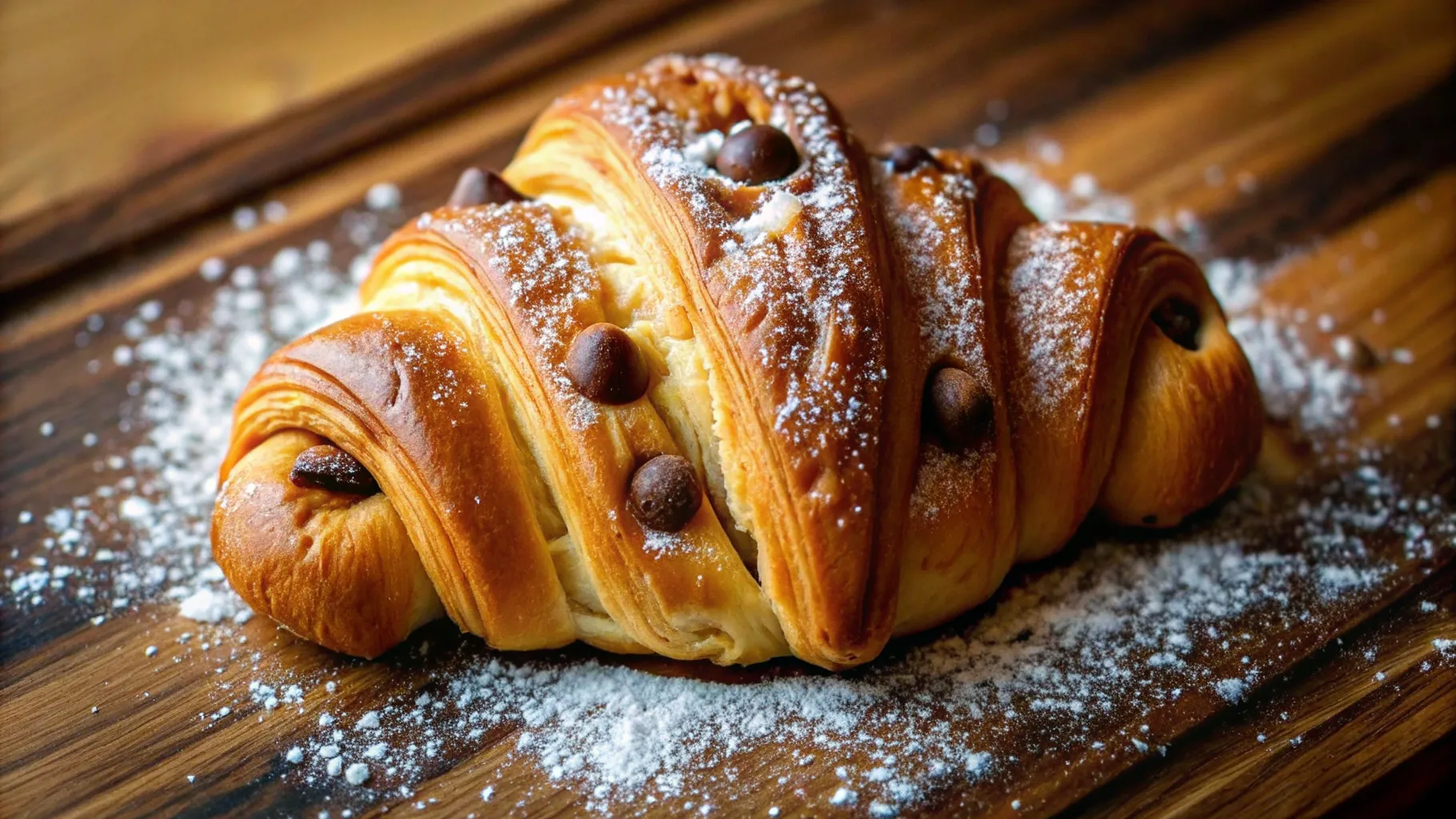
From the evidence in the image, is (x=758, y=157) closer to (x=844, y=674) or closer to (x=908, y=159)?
(x=908, y=159)

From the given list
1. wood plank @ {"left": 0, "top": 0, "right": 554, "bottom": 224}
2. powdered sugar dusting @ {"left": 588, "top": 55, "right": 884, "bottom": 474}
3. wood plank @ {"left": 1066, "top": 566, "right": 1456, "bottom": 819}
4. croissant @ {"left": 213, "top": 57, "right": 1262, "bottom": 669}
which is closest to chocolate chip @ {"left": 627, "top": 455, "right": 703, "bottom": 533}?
croissant @ {"left": 213, "top": 57, "right": 1262, "bottom": 669}

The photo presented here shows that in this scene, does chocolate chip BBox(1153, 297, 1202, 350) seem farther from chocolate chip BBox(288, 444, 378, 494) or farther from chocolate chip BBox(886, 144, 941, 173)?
chocolate chip BBox(288, 444, 378, 494)

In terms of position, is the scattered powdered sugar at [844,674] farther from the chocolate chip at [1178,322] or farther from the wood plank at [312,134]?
the wood plank at [312,134]

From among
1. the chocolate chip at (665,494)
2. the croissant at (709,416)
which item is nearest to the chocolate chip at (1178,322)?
the croissant at (709,416)

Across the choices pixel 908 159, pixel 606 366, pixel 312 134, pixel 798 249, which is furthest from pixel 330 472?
pixel 312 134

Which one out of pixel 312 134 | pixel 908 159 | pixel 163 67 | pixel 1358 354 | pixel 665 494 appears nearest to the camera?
pixel 665 494

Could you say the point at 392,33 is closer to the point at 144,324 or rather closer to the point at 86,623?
the point at 144,324
